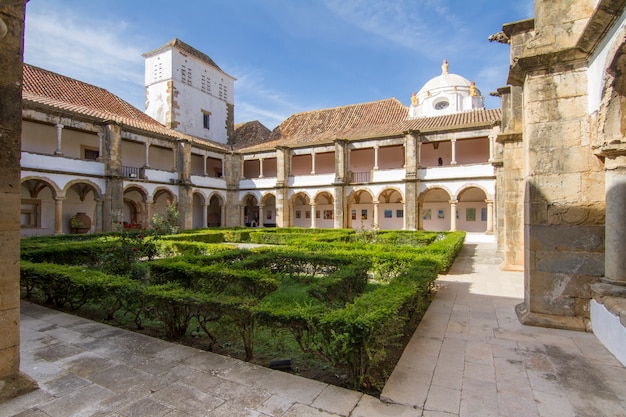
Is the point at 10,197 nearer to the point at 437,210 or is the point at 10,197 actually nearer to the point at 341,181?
the point at 341,181

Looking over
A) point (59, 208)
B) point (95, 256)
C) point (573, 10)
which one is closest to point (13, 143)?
point (573, 10)

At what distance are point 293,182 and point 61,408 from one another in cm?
2188

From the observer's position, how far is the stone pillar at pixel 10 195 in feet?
8.82

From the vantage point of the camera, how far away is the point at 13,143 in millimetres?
2807

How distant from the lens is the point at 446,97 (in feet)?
81.9

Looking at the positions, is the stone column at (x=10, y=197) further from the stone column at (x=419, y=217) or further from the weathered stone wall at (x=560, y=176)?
the stone column at (x=419, y=217)

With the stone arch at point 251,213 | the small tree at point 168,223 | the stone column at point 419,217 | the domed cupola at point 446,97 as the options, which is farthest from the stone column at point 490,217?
the stone arch at point 251,213

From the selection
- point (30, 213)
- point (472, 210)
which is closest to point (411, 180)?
point (472, 210)

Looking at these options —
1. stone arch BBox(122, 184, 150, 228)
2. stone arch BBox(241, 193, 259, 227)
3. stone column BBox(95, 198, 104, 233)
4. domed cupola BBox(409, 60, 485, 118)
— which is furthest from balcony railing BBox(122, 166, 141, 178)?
domed cupola BBox(409, 60, 485, 118)

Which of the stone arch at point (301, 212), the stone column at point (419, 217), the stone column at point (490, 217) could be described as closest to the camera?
the stone column at point (490, 217)

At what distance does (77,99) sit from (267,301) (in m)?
20.7

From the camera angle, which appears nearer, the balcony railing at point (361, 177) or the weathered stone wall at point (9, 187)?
the weathered stone wall at point (9, 187)

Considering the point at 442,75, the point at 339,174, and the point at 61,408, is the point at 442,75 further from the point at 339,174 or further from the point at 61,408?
the point at 61,408

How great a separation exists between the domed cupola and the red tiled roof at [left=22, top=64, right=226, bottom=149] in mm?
17470
